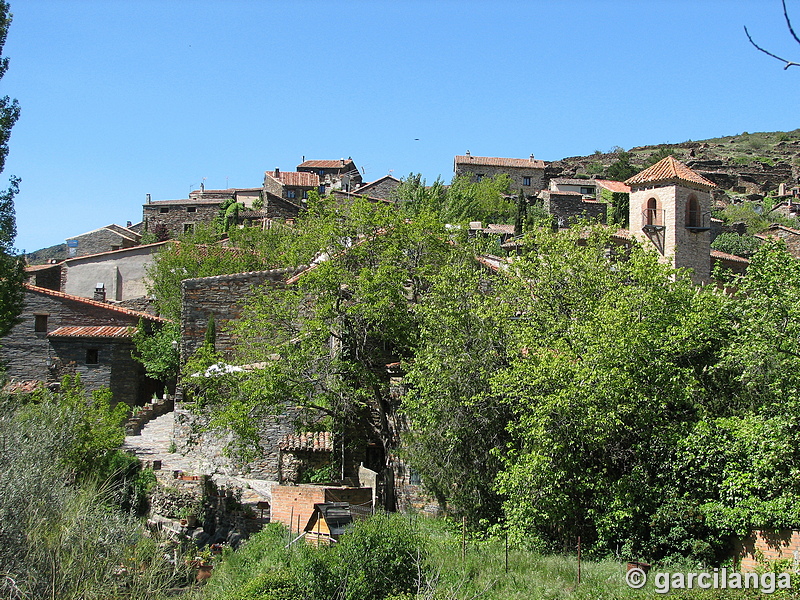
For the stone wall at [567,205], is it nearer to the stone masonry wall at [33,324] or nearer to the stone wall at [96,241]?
the stone wall at [96,241]

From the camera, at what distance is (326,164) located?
70562 millimetres

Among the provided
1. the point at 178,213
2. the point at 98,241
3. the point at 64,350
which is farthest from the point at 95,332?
the point at 178,213

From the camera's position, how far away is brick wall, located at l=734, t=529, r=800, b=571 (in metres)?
13.4

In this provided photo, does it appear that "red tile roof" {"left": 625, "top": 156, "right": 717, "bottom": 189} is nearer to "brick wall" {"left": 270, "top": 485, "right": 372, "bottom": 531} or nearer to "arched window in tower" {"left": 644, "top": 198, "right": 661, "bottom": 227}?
"arched window in tower" {"left": 644, "top": 198, "right": 661, "bottom": 227}

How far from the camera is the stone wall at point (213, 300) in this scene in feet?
84.3

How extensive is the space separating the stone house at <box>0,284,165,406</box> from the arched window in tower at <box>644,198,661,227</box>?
24.4 metres

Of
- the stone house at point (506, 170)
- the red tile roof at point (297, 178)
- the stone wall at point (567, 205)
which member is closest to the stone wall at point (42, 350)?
the red tile roof at point (297, 178)

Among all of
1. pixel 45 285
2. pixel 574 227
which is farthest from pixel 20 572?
pixel 45 285

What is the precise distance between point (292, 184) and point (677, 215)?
33230 millimetres

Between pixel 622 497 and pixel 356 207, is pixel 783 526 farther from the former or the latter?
pixel 356 207

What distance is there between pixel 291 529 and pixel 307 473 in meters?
3.38

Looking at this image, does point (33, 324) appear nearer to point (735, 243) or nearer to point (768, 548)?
point (768, 548)

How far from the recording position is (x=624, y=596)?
1211 centimetres

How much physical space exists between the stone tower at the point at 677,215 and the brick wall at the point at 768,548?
917 inches
